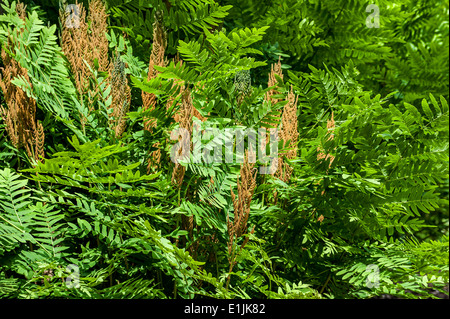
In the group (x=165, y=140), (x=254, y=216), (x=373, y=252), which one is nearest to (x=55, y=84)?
(x=165, y=140)

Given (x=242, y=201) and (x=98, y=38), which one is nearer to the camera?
(x=242, y=201)

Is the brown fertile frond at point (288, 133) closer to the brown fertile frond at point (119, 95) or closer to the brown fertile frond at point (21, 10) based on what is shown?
the brown fertile frond at point (119, 95)

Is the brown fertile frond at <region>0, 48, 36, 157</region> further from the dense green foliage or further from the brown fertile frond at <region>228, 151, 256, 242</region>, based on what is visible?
the brown fertile frond at <region>228, 151, 256, 242</region>

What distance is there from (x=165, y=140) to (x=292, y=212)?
0.43m

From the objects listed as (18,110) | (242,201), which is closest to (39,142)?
(18,110)

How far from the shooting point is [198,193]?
4.45 feet

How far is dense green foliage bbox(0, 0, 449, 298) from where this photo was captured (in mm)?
1277

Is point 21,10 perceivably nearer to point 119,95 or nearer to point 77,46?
point 77,46

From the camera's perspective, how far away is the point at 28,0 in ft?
5.90

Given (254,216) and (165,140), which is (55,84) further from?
(254,216)

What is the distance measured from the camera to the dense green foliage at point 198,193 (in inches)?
50.3

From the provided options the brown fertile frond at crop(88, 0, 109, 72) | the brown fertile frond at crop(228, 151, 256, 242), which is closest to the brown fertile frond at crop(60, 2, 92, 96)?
the brown fertile frond at crop(88, 0, 109, 72)

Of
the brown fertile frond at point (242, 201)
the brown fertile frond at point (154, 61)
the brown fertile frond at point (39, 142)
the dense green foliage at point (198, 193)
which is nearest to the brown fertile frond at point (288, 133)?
the dense green foliage at point (198, 193)
